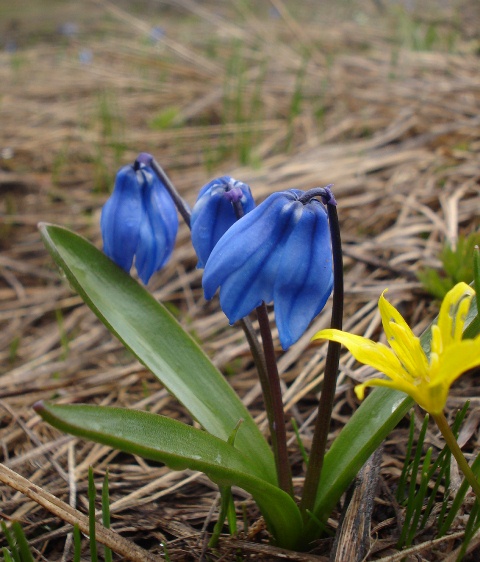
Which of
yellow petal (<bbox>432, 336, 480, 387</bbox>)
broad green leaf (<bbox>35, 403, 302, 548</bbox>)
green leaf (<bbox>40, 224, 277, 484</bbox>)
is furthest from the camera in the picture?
green leaf (<bbox>40, 224, 277, 484</bbox>)

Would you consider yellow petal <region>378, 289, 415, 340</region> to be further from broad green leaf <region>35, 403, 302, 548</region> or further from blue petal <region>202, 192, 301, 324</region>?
broad green leaf <region>35, 403, 302, 548</region>

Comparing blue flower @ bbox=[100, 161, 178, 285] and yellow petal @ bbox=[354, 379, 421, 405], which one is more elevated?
blue flower @ bbox=[100, 161, 178, 285]

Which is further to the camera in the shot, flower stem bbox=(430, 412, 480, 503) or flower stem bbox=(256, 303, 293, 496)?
flower stem bbox=(256, 303, 293, 496)

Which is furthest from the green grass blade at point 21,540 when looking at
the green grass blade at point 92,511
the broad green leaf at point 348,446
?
the broad green leaf at point 348,446

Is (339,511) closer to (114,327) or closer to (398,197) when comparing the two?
(114,327)

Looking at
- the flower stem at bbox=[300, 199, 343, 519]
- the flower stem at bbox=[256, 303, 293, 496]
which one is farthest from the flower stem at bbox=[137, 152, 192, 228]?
the flower stem at bbox=[300, 199, 343, 519]

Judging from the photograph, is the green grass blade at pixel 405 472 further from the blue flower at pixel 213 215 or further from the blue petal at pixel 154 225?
the blue petal at pixel 154 225
